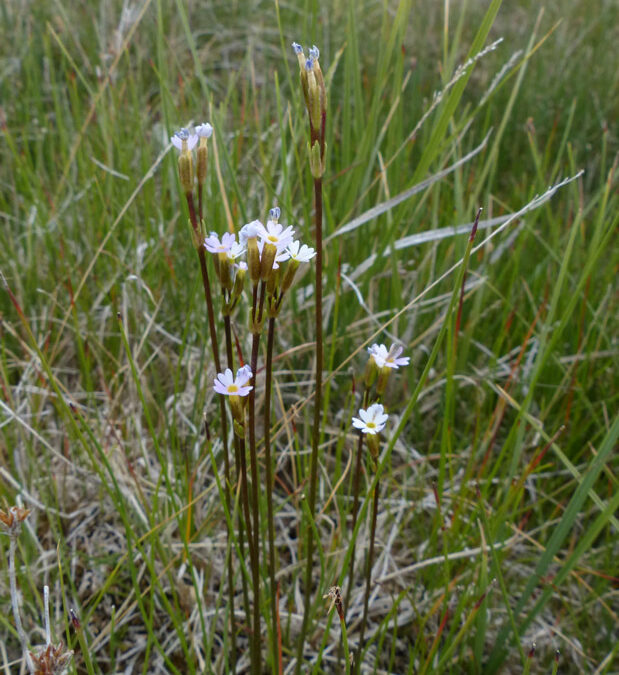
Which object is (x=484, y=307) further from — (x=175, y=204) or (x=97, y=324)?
(x=97, y=324)

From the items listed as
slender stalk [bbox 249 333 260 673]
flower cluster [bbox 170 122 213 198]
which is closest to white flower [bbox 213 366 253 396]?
slender stalk [bbox 249 333 260 673]

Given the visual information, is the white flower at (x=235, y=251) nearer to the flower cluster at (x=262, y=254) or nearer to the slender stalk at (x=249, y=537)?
the flower cluster at (x=262, y=254)

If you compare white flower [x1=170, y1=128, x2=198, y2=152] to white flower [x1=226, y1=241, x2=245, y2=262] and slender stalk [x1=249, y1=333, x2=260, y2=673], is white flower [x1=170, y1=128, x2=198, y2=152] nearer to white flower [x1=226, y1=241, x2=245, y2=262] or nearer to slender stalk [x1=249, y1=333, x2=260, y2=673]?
white flower [x1=226, y1=241, x2=245, y2=262]

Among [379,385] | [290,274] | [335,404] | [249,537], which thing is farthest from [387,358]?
[335,404]

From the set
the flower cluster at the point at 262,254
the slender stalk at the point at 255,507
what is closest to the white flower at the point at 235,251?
the flower cluster at the point at 262,254

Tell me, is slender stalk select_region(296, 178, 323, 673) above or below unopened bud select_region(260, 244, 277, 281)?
below

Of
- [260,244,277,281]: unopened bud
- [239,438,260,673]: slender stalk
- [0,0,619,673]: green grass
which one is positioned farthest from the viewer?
[0,0,619,673]: green grass
